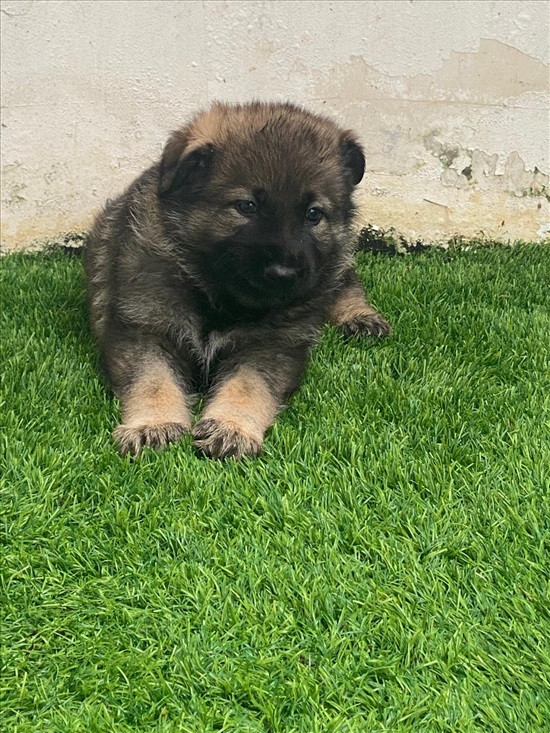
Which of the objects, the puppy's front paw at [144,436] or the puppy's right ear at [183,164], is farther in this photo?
the puppy's right ear at [183,164]

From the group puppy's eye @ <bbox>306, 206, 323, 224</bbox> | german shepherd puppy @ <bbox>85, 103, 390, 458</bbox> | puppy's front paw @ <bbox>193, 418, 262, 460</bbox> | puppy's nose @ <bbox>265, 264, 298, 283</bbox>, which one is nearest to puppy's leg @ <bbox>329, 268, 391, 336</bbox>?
german shepherd puppy @ <bbox>85, 103, 390, 458</bbox>

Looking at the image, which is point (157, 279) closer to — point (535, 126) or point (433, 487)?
point (433, 487)

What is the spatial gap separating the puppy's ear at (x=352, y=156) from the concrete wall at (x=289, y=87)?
1.30 metres

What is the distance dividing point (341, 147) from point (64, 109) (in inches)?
88.2

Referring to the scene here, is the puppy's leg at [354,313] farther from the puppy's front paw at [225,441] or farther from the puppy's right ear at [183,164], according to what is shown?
the puppy's front paw at [225,441]

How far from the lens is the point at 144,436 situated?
230cm

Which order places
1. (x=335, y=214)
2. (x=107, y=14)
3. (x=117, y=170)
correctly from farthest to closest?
1. (x=117, y=170)
2. (x=107, y=14)
3. (x=335, y=214)

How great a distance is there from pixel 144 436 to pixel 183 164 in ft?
3.29

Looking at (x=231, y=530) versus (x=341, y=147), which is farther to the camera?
(x=341, y=147)

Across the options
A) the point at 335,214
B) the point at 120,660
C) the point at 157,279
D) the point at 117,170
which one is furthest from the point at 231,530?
the point at 117,170

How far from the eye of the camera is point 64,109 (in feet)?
Result: 14.2

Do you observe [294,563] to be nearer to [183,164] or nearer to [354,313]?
[183,164]

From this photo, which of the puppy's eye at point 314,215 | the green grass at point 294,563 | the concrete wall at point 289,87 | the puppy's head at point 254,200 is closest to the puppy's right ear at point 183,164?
the puppy's head at point 254,200

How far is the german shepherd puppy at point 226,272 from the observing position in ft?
8.02
